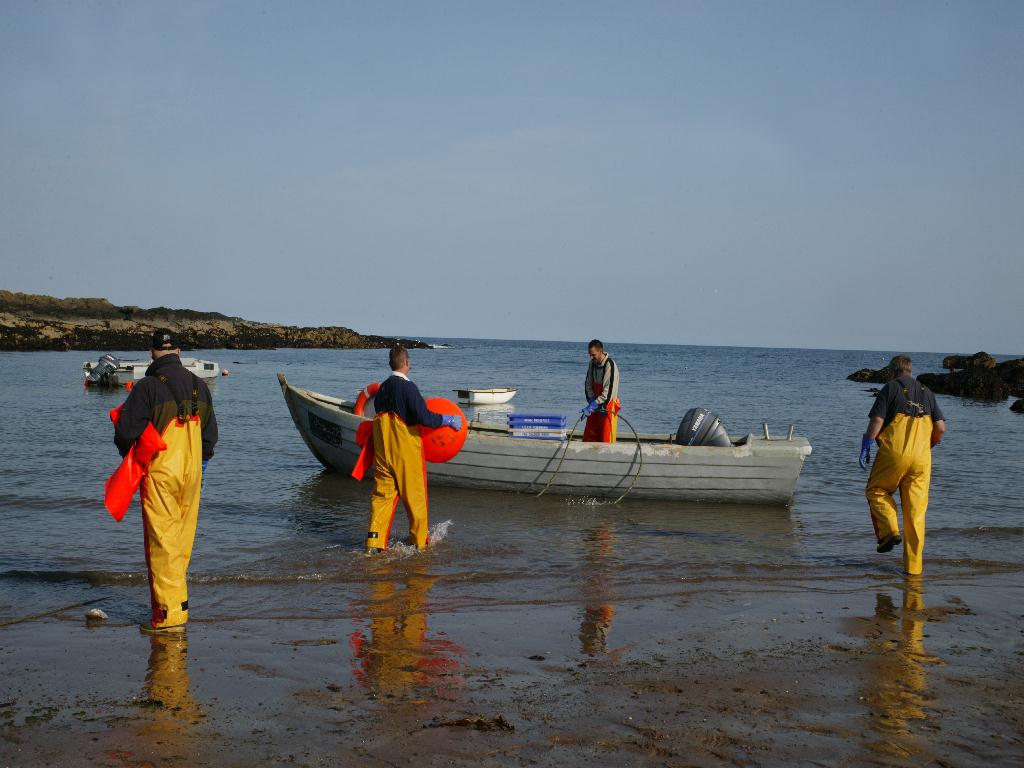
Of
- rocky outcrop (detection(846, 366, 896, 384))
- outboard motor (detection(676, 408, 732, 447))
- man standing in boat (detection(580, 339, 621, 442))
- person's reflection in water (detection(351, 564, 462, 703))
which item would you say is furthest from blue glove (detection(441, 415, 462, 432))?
rocky outcrop (detection(846, 366, 896, 384))

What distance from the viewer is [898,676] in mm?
5230

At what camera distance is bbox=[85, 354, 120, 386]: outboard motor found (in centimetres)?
3581

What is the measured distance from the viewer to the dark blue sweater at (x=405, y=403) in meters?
8.34

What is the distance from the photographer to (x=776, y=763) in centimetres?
396

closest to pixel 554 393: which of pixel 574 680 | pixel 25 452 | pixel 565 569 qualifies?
pixel 25 452

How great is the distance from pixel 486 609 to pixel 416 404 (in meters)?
2.32

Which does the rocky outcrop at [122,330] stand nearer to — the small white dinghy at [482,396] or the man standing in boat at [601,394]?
the small white dinghy at [482,396]

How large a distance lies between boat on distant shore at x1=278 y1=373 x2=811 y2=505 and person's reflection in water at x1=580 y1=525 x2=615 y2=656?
1.75m

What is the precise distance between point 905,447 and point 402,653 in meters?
4.91

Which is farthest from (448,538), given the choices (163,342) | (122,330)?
(122,330)

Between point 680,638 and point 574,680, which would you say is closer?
point 574,680

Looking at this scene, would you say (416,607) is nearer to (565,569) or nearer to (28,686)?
(565,569)

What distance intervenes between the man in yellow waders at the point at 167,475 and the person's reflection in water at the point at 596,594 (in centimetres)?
283

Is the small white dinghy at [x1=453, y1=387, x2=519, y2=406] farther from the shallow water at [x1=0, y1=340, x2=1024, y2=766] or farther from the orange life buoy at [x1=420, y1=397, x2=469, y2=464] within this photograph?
the orange life buoy at [x1=420, y1=397, x2=469, y2=464]
